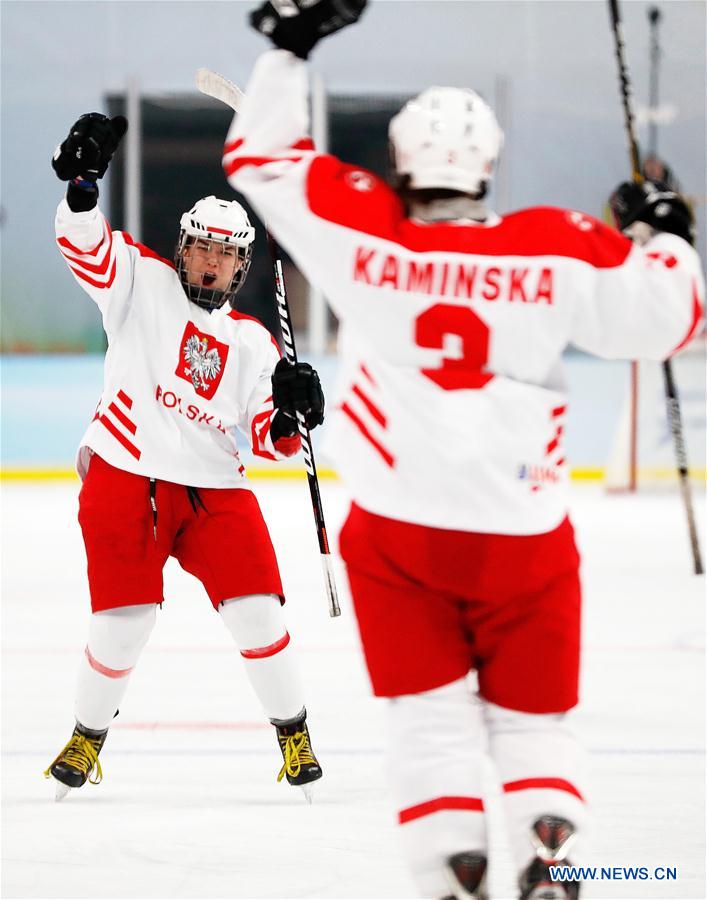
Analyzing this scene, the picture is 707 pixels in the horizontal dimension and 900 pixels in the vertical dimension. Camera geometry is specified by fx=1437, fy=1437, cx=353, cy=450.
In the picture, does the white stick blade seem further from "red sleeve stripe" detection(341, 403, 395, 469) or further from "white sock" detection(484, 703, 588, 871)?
"white sock" detection(484, 703, 588, 871)

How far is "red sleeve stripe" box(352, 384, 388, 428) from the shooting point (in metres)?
1.53

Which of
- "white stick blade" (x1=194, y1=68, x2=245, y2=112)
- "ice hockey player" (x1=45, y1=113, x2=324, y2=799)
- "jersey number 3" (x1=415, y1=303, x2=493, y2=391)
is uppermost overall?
"white stick blade" (x1=194, y1=68, x2=245, y2=112)

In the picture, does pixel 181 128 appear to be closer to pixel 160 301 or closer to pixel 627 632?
pixel 627 632

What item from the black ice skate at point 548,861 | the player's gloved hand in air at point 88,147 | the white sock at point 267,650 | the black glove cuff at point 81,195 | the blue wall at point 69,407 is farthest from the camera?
the blue wall at point 69,407

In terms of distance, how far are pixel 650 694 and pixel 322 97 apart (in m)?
5.40

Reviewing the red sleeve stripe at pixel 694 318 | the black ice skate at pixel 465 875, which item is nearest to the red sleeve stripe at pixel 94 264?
the red sleeve stripe at pixel 694 318

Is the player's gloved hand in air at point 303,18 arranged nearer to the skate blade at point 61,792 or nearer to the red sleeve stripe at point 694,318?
the red sleeve stripe at point 694,318

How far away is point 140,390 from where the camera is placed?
2.47 m

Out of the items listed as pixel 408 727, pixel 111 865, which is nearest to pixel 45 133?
pixel 111 865

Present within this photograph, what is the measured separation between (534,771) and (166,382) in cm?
117

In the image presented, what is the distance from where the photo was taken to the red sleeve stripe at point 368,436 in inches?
60.4

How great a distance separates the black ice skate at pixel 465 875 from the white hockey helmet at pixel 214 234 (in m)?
1.27

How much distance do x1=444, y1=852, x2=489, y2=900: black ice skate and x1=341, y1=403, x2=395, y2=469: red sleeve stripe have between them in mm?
416

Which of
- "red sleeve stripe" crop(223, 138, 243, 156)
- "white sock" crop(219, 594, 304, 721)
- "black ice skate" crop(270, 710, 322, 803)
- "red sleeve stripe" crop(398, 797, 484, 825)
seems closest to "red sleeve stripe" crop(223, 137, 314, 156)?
"red sleeve stripe" crop(223, 138, 243, 156)
